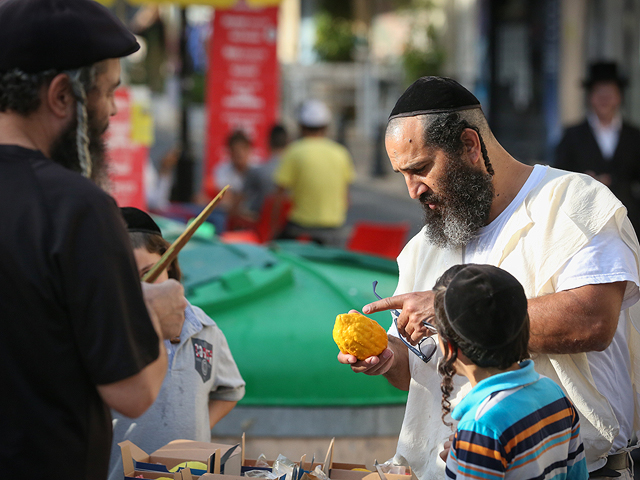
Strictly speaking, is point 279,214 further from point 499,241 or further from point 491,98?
point 491,98

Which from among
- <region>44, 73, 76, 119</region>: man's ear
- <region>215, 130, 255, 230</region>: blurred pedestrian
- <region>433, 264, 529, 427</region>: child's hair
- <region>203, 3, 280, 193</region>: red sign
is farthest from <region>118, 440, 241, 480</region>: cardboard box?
<region>203, 3, 280, 193</region>: red sign

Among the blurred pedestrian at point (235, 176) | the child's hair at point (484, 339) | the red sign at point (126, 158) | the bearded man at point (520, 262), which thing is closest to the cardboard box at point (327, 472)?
the bearded man at point (520, 262)

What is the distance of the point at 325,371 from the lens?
12.0 ft

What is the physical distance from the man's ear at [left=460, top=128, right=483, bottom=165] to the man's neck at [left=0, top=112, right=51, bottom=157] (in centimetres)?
120

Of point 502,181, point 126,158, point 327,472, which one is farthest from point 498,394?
point 126,158

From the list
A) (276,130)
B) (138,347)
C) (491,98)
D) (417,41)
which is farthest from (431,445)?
(417,41)

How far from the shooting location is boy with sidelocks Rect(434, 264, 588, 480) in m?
1.65

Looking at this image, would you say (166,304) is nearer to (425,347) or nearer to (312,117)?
(425,347)

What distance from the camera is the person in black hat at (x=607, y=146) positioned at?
573cm

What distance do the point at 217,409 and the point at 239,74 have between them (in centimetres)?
825

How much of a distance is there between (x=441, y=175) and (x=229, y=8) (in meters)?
8.53

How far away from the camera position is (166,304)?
1.58 m

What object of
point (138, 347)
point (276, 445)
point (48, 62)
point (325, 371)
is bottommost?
point (276, 445)

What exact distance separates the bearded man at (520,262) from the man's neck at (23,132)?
1016mm
